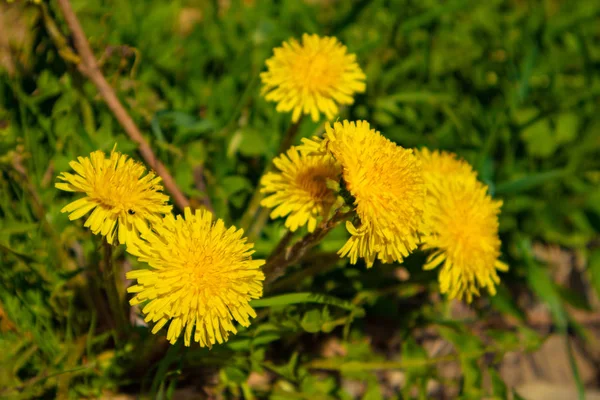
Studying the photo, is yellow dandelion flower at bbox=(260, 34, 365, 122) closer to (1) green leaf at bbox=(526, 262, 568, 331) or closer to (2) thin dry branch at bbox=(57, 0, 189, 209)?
(2) thin dry branch at bbox=(57, 0, 189, 209)

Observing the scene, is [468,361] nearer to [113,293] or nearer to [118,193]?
[113,293]

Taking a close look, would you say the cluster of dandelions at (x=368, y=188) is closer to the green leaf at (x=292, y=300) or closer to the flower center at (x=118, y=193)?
the green leaf at (x=292, y=300)

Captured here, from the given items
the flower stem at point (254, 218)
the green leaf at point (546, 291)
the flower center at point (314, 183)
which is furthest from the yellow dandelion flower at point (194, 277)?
the green leaf at point (546, 291)

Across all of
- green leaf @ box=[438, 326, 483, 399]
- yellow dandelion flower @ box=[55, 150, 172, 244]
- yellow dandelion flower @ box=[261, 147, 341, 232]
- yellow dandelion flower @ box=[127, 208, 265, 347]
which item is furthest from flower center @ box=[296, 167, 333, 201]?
green leaf @ box=[438, 326, 483, 399]

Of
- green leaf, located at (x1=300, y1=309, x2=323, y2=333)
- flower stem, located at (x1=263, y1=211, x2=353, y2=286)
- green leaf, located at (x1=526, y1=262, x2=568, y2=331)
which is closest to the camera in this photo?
flower stem, located at (x1=263, y1=211, x2=353, y2=286)

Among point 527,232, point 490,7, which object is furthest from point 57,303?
point 490,7

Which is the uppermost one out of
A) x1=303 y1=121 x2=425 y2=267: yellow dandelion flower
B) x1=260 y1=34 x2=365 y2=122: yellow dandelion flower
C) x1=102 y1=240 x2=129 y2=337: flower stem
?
x1=260 y1=34 x2=365 y2=122: yellow dandelion flower

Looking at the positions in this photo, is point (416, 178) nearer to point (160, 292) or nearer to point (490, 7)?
point (160, 292)
